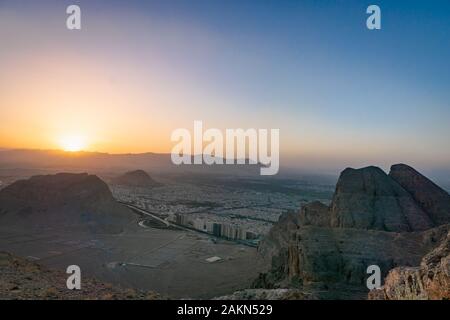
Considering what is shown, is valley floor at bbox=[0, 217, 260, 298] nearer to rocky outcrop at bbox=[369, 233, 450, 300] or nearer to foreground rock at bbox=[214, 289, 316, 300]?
foreground rock at bbox=[214, 289, 316, 300]

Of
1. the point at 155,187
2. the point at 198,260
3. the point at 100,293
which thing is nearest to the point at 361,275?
the point at 100,293

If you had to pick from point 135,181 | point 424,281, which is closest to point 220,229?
point 424,281

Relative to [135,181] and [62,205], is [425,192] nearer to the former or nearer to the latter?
[62,205]

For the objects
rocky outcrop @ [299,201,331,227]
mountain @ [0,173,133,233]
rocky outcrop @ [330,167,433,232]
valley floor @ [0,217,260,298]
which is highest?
rocky outcrop @ [330,167,433,232]

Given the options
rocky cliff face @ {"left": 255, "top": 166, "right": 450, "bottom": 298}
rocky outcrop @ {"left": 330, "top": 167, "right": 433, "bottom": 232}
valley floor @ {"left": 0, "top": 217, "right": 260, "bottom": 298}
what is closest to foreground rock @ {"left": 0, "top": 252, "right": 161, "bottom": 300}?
rocky cliff face @ {"left": 255, "top": 166, "right": 450, "bottom": 298}
